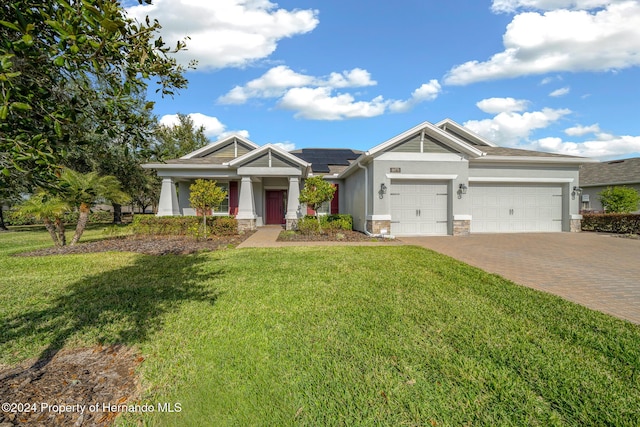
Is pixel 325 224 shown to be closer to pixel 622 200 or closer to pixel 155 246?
pixel 155 246

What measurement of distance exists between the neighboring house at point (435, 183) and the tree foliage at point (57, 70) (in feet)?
35.9

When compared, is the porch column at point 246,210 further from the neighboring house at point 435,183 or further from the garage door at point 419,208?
the garage door at point 419,208

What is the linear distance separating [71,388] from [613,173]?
3104cm

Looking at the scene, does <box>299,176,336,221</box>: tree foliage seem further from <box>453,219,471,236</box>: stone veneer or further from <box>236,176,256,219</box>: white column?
<box>453,219,471,236</box>: stone veneer

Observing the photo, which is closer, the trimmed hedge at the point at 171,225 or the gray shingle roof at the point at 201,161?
the trimmed hedge at the point at 171,225

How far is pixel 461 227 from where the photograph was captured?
12.8 meters

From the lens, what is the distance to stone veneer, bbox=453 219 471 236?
42.0 feet

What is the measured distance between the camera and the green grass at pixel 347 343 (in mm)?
2355

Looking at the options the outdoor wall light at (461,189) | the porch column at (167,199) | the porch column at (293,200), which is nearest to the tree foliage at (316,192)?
the porch column at (293,200)

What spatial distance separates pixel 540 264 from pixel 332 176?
12.7 m

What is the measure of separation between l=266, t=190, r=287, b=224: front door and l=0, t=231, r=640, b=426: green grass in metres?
12.5

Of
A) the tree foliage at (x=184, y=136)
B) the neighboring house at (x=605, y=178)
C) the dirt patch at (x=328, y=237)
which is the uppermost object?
the tree foliage at (x=184, y=136)

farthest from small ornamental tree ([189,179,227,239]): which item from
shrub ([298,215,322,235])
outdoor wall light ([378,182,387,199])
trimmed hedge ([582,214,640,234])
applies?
trimmed hedge ([582,214,640,234])

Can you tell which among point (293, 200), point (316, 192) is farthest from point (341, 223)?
point (293, 200)
